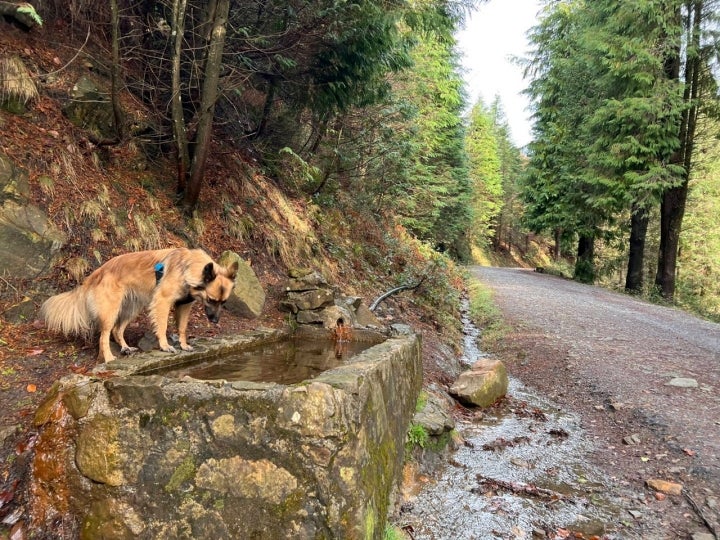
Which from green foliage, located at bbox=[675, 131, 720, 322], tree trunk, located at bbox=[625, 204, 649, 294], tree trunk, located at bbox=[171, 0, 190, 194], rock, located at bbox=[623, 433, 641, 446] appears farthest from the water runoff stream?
green foliage, located at bbox=[675, 131, 720, 322]

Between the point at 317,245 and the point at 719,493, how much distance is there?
759 cm

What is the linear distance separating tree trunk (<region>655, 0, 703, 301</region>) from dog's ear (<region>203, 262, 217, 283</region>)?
713 inches

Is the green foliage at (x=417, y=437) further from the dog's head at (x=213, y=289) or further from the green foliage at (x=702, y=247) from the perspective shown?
the green foliage at (x=702, y=247)

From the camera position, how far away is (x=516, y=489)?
465cm

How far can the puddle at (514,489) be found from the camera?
13.1 ft

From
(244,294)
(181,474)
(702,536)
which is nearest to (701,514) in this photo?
(702,536)

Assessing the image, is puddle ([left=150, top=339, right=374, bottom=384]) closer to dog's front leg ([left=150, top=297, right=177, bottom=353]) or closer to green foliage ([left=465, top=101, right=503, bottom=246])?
dog's front leg ([left=150, top=297, right=177, bottom=353])

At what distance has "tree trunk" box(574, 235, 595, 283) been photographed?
23984 mm

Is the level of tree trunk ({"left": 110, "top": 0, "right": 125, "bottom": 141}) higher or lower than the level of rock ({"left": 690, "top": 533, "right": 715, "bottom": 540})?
higher

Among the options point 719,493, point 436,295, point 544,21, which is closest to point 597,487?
point 719,493

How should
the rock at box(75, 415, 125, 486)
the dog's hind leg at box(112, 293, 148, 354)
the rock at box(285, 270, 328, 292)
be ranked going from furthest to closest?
the rock at box(285, 270, 328, 292) < the dog's hind leg at box(112, 293, 148, 354) < the rock at box(75, 415, 125, 486)

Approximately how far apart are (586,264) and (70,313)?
25.0 meters

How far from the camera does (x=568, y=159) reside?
75.4 feet

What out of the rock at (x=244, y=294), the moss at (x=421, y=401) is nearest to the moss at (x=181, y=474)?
the moss at (x=421, y=401)
